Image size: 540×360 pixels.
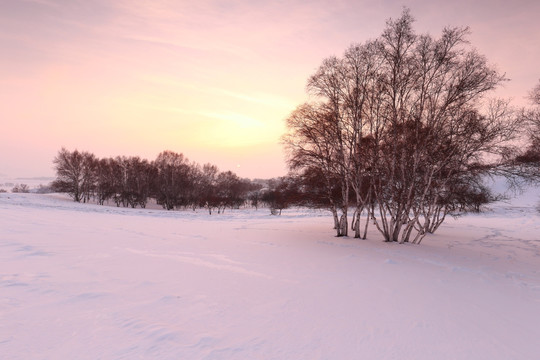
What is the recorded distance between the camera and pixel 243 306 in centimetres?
559

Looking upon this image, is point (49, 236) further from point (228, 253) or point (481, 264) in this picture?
point (481, 264)

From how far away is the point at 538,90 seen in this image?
16.2m

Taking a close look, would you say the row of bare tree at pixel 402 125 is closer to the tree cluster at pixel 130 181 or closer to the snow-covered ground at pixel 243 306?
the snow-covered ground at pixel 243 306

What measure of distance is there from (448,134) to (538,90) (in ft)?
23.3

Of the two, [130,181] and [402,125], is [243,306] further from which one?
[130,181]

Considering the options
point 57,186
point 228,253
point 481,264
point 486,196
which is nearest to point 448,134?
point 481,264

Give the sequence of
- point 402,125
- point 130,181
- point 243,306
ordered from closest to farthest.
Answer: point 243,306
point 402,125
point 130,181

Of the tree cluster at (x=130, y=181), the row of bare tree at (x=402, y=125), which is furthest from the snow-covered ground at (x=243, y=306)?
the tree cluster at (x=130, y=181)

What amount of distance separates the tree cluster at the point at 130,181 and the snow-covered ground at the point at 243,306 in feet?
167

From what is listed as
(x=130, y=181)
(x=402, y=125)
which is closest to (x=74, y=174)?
(x=130, y=181)

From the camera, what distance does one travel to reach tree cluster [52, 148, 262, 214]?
198 ft

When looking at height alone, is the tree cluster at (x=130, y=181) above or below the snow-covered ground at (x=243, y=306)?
above

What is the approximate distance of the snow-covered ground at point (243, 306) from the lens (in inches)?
158

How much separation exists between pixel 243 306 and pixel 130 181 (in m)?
73.2
